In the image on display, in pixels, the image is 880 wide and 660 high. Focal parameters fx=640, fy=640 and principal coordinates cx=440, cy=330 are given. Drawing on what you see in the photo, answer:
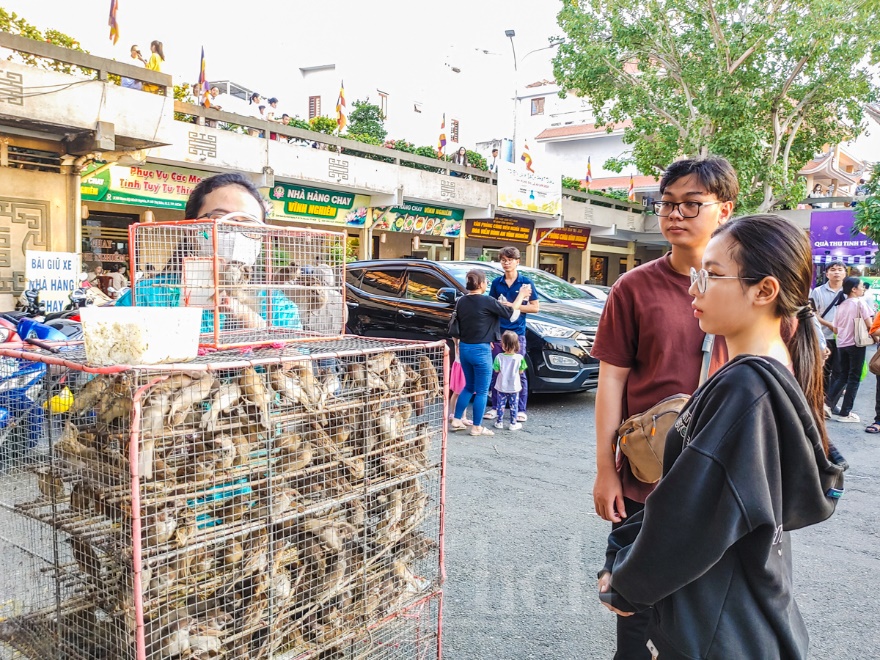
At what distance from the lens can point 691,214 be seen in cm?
209

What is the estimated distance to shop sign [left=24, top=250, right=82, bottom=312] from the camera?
363 inches

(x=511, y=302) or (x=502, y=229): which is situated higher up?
(x=502, y=229)

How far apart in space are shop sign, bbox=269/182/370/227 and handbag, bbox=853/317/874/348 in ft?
37.3

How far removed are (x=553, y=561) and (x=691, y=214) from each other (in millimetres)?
2237

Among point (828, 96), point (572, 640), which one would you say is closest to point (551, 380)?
point (572, 640)

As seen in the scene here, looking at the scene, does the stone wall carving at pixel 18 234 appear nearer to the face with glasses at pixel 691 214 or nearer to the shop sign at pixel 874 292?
the face with glasses at pixel 691 214

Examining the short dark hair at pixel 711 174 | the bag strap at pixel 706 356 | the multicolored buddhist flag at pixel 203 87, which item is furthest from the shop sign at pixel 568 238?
the bag strap at pixel 706 356

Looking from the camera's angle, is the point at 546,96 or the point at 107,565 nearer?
the point at 107,565

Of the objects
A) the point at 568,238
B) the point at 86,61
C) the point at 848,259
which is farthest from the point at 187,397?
the point at 568,238

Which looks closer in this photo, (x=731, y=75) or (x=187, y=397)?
(x=187, y=397)

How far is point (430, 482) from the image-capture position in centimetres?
237

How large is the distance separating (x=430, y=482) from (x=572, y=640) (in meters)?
1.11

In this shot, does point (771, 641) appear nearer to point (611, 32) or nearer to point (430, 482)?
point (430, 482)

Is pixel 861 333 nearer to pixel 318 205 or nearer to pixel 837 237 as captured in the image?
pixel 318 205
